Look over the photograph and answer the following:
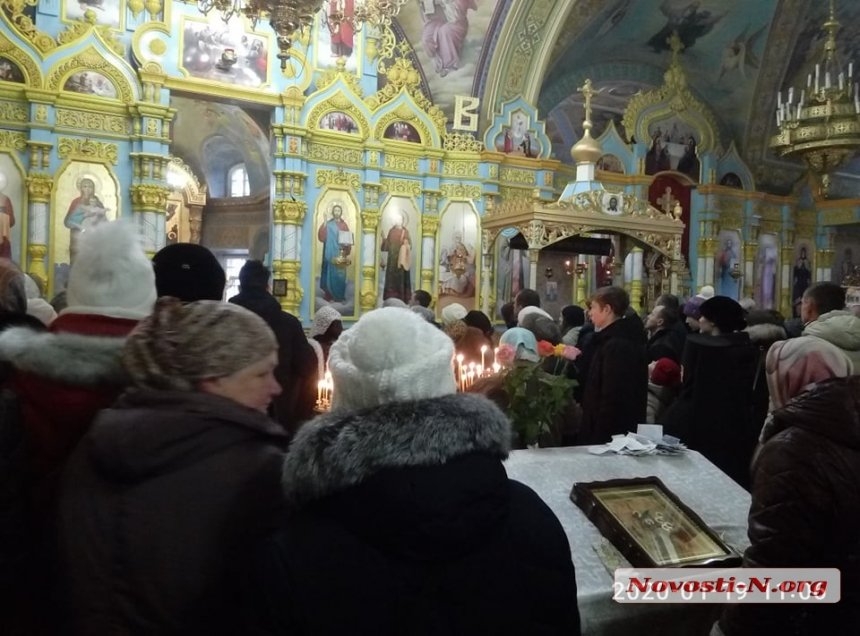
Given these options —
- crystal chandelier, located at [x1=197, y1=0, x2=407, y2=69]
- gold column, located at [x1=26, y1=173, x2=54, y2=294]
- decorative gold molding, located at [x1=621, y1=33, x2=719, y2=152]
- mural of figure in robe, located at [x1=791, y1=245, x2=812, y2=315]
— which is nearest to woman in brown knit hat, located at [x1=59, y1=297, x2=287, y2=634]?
crystal chandelier, located at [x1=197, y1=0, x2=407, y2=69]

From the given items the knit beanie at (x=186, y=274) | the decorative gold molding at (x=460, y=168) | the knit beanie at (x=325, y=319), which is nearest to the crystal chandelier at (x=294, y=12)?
the decorative gold molding at (x=460, y=168)

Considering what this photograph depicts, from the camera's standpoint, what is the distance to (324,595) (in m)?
1.27

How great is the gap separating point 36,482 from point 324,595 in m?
0.96

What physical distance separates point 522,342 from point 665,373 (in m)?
1.01

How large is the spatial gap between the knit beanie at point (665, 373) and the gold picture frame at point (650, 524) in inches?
83.2

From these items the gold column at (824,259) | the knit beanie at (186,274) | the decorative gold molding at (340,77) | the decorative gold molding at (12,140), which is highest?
the decorative gold molding at (340,77)

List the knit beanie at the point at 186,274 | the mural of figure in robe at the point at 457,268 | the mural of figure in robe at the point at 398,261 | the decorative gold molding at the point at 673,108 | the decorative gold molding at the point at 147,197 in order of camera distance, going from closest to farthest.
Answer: the knit beanie at the point at 186,274 → the decorative gold molding at the point at 147,197 → the mural of figure in robe at the point at 398,261 → the mural of figure in robe at the point at 457,268 → the decorative gold molding at the point at 673,108

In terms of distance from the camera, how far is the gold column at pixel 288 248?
1051 cm

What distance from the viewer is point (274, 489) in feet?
4.97

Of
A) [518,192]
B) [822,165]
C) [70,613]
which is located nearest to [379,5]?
[518,192]

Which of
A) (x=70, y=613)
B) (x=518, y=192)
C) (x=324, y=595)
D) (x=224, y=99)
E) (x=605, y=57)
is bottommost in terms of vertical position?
(x=70, y=613)

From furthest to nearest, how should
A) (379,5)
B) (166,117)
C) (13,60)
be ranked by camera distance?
(166,117) < (13,60) < (379,5)

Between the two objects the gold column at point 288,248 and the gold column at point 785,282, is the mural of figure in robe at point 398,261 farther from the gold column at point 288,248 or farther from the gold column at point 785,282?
the gold column at point 785,282

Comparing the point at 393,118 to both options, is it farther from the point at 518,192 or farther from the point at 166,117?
the point at 166,117
